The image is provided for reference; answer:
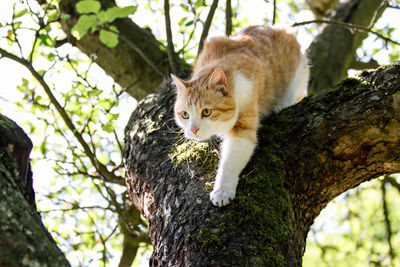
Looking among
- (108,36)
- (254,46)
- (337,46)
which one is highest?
(337,46)

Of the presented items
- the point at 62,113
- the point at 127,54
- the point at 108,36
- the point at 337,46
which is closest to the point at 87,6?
the point at 108,36

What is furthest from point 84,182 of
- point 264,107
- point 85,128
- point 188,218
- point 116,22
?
point 188,218

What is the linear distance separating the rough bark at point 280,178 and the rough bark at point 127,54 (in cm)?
199

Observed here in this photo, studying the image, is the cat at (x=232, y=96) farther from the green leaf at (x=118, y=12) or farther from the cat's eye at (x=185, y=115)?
the green leaf at (x=118, y=12)

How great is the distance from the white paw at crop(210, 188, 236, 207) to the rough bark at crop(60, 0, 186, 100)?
2.47 metres

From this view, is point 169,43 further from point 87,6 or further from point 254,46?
point 87,6

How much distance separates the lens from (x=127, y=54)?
4.70 metres

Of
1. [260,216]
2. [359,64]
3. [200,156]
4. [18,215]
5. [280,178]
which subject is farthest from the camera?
[359,64]

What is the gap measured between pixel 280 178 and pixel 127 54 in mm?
2890

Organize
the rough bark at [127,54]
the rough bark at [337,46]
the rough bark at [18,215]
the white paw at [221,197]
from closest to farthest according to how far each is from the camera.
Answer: the rough bark at [18,215] → the white paw at [221,197] → the rough bark at [127,54] → the rough bark at [337,46]

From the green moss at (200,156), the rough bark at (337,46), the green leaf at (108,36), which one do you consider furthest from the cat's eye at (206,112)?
the rough bark at (337,46)

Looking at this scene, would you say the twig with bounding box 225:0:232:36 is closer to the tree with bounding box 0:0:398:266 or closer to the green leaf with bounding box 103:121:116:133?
the tree with bounding box 0:0:398:266

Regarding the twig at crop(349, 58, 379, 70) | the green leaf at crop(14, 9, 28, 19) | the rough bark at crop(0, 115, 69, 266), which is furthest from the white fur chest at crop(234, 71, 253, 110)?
the twig at crop(349, 58, 379, 70)

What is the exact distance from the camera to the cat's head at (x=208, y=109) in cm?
301
